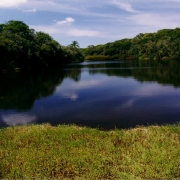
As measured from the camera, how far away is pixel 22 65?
65.2m

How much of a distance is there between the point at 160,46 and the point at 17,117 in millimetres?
109777

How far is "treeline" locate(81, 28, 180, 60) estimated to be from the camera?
112 meters

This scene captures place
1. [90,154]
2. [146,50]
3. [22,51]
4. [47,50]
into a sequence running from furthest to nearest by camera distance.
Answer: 1. [146,50]
2. [47,50]
3. [22,51]
4. [90,154]

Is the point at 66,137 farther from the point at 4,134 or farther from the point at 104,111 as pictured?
the point at 104,111

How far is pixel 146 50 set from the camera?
126 meters

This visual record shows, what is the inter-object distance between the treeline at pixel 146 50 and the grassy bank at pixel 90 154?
356 feet

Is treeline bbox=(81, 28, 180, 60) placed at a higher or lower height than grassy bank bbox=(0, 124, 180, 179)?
higher

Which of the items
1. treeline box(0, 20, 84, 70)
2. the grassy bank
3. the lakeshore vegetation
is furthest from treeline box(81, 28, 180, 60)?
the grassy bank

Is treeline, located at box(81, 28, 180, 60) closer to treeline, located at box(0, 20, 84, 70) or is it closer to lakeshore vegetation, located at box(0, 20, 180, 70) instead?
lakeshore vegetation, located at box(0, 20, 180, 70)

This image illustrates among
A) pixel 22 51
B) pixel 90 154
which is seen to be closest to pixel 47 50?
pixel 22 51

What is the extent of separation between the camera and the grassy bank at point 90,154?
6.79 m

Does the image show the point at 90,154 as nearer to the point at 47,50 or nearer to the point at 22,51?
the point at 22,51

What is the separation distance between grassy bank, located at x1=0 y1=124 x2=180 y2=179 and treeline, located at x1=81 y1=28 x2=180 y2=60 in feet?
356

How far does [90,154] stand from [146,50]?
125 meters
